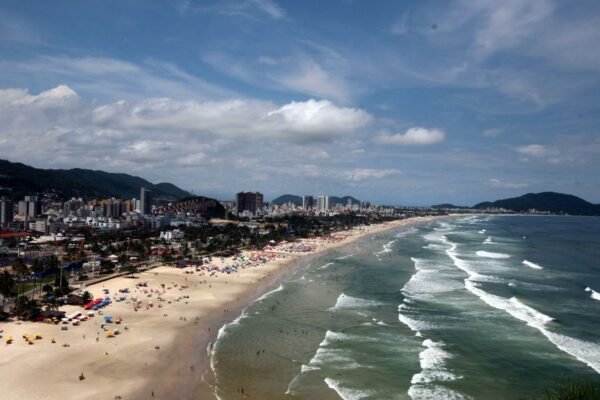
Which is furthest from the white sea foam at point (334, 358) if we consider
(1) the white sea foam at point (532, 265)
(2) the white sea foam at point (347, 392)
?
(1) the white sea foam at point (532, 265)

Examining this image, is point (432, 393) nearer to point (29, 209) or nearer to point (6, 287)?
point (6, 287)

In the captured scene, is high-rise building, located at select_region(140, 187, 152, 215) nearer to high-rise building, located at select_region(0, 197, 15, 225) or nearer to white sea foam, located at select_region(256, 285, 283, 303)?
high-rise building, located at select_region(0, 197, 15, 225)

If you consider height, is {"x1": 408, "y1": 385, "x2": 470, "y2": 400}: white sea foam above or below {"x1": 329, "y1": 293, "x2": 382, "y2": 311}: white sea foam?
below

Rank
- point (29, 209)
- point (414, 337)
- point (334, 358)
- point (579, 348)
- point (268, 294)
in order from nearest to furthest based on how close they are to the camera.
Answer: point (334, 358), point (579, 348), point (414, 337), point (268, 294), point (29, 209)

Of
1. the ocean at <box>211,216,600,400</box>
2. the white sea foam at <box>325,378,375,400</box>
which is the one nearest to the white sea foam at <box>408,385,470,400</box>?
the ocean at <box>211,216,600,400</box>

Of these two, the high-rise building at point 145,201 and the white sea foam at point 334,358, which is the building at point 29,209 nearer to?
the high-rise building at point 145,201

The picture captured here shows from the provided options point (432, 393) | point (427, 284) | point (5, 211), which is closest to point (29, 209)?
point (5, 211)

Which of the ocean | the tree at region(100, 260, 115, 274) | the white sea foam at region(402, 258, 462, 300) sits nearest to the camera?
the ocean

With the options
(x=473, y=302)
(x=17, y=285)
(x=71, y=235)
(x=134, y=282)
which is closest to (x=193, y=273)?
(x=134, y=282)
